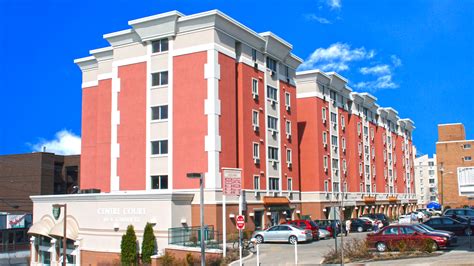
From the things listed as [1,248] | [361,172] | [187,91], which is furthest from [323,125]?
[1,248]

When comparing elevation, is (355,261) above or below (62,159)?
below

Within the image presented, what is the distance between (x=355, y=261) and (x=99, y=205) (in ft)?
66.9

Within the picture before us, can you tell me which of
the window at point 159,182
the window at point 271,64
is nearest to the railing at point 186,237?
the window at point 159,182

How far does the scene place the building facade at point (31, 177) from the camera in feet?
236

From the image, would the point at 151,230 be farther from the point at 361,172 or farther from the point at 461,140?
the point at 461,140

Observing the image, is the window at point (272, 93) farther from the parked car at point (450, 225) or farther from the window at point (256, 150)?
the parked car at point (450, 225)

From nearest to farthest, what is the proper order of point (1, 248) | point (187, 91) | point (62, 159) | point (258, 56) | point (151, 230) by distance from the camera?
point (151, 230)
point (187, 91)
point (258, 56)
point (1, 248)
point (62, 159)

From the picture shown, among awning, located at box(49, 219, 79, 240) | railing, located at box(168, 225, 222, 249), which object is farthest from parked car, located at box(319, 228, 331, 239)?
awning, located at box(49, 219, 79, 240)

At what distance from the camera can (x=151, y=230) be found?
36000 millimetres

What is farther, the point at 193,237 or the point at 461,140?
the point at 461,140

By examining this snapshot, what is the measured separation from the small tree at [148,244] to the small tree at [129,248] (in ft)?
1.98

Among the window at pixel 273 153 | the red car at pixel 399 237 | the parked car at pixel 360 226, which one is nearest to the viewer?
the red car at pixel 399 237

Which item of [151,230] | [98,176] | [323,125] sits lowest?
[151,230]

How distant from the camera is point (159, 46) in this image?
152 feet
